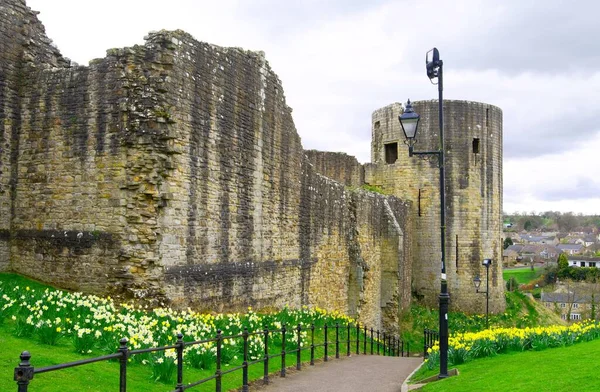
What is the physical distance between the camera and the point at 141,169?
42.7 ft

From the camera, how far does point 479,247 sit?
32.8 m

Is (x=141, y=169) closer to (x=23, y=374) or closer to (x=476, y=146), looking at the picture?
(x=23, y=374)

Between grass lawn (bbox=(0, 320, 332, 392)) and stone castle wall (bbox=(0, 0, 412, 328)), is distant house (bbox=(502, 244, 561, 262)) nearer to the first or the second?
stone castle wall (bbox=(0, 0, 412, 328))

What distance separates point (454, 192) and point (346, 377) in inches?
853

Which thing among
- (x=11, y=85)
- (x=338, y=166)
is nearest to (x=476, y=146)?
(x=338, y=166)

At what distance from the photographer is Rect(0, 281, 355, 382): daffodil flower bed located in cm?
900

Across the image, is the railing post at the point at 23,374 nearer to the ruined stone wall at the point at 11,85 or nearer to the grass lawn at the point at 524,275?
the ruined stone wall at the point at 11,85

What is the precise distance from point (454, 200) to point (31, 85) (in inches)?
888

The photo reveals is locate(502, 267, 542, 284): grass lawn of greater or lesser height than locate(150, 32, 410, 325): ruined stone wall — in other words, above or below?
below

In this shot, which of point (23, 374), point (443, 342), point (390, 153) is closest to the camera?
point (23, 374)

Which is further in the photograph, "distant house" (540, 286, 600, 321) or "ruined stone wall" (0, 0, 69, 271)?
"distant house" (540, 286, 600, 321)

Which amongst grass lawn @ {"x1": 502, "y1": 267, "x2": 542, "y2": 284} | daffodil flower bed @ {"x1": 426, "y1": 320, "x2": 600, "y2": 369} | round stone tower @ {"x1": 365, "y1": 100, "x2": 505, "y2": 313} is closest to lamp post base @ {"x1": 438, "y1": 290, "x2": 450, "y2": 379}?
daffodil flower bed @ {"x1": 426, "y1": 320, "x2": 600, "y2": 369}

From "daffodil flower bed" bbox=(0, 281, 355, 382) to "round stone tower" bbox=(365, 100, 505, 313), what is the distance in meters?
20.1

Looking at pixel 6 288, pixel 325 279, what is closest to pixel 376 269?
pixel 325 279
